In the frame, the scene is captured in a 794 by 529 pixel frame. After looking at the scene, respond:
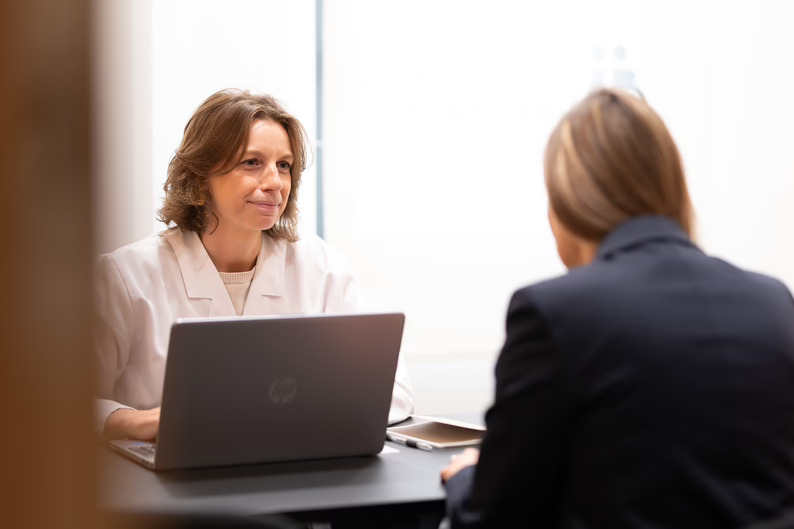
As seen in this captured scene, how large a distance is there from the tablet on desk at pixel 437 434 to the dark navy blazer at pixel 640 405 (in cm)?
59

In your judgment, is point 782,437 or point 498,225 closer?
point 782,437

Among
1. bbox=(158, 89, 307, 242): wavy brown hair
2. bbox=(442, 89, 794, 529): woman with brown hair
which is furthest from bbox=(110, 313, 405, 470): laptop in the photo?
bbox=(158, 89, 307, 242): wavy brown hair

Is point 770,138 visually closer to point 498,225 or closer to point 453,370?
point 498,225

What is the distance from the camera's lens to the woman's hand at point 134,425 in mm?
1823

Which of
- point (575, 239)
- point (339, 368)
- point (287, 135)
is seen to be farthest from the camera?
point (287, 135)

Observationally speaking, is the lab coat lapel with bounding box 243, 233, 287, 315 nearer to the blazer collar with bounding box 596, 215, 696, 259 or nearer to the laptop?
the laptop

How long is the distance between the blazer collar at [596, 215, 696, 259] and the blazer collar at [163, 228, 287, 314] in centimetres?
121

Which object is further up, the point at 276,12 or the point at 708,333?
the point at 276,12

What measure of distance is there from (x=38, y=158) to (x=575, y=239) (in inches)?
49.5

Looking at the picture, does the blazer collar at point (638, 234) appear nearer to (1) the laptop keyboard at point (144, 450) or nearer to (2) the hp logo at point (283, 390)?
(2) the hp logo at point (283, 390)

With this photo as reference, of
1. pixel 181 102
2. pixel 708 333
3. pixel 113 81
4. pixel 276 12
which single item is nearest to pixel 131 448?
pixel 708 333

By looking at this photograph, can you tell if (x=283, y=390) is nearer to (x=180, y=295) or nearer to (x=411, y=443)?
(x=411, y=443)

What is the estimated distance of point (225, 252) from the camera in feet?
8.00

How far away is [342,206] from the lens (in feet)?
12.1
